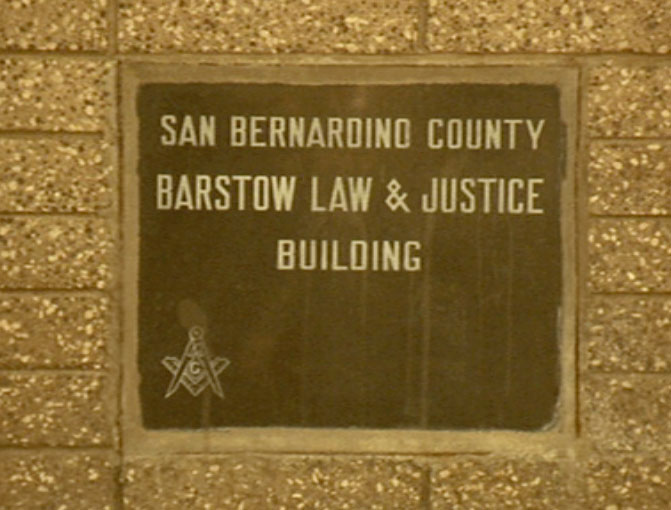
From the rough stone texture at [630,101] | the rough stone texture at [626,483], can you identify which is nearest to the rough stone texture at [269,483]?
the rough stone texture at [626,483]

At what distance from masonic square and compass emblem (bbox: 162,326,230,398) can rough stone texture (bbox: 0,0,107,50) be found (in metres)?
0.94

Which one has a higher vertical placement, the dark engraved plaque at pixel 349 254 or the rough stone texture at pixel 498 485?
the dark engraved plaque at pixel 349 254

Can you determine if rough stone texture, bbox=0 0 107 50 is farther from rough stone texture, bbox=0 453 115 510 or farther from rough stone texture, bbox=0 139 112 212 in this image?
rough stone texture, bbox=0 453 115 510

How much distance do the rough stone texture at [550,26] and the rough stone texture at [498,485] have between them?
4.14ft

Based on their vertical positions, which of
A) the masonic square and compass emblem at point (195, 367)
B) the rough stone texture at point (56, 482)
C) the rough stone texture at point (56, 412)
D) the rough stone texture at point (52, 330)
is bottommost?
the rough stone texture at point (56, 482)

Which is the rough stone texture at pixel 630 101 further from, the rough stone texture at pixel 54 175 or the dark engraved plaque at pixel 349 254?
the rough stone texture at pixel 54 175

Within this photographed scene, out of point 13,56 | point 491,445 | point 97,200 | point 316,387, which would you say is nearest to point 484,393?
point 491,445

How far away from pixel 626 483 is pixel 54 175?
1.97m

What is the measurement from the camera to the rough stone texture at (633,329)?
4.02m

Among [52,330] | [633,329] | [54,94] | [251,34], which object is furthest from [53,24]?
[633,329]

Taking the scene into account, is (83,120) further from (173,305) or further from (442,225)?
(442,225)

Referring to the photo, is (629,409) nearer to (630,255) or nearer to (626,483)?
(626,483)

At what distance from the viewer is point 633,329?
4027 mm

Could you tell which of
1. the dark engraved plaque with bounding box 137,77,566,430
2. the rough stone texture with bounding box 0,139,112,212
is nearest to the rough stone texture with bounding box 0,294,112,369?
the dark engraved plaque with bounding box 137,77,566,430
